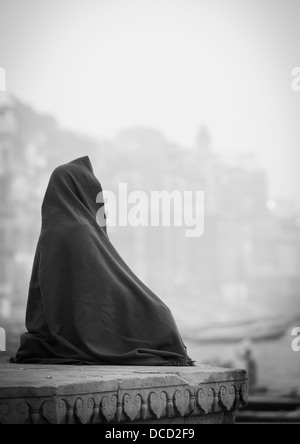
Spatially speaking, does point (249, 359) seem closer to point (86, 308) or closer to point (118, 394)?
point (86, 308)

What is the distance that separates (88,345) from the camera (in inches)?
147

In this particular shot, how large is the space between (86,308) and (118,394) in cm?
94

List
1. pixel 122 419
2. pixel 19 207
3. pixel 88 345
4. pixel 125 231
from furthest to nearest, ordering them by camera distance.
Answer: pixel 125 231, pixel 19 207, pixel 88 345, pixel 122 419

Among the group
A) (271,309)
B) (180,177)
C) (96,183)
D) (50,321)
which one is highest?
(180,177)

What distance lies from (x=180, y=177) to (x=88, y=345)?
15.7 m

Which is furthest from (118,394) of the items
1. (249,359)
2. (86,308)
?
(249,359)

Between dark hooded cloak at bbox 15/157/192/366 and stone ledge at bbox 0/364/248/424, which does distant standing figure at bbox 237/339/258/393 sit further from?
stone ledge at bbox 0/364/248/424

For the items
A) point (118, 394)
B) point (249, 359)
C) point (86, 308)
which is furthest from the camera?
point (249, 359)

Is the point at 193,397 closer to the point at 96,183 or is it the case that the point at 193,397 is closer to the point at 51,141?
the point at 96,183

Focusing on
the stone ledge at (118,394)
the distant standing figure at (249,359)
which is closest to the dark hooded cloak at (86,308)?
the stone ledge at (118,394)

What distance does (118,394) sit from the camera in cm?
295

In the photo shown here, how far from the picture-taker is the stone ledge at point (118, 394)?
102 inches

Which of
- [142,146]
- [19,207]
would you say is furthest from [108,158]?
[19,207]

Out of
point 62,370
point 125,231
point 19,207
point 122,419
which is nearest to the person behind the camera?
point 122,419
